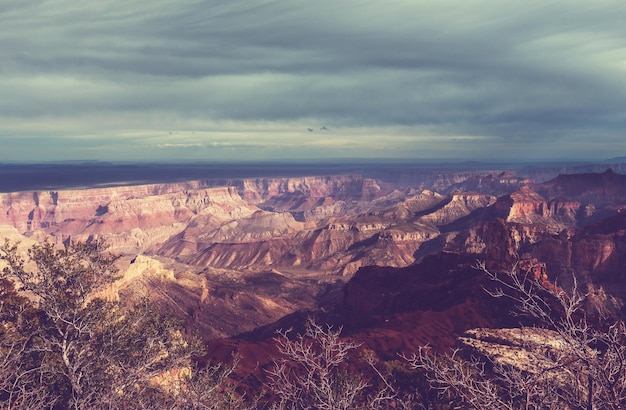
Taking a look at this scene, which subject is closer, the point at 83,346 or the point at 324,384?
the point at 324,384

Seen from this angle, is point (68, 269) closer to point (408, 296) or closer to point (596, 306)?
point (408, 296)

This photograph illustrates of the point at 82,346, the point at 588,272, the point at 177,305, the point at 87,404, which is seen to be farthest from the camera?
the point at 588,272

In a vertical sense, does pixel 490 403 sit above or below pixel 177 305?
above

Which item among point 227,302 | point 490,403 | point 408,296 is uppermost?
point 490,403

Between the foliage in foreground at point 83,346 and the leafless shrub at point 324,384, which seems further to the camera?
the foliage in foreground at point 83,346

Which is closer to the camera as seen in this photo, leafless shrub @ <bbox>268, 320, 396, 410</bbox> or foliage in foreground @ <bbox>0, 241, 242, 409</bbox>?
leafless shrub @ <bbox>268, 320, 396, 410</bbox>

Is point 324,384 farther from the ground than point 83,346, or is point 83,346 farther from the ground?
point 324,384

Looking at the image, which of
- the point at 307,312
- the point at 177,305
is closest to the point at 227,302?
the point at 177,305

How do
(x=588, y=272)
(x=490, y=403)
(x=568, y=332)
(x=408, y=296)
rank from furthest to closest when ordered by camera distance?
(x=588, y=272), (x=408, y=296), (x=568, y=332), (x=490, y=403)

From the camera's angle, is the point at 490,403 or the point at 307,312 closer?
the point at 490,403
